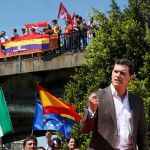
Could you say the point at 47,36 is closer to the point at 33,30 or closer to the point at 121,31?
the point at 33,30

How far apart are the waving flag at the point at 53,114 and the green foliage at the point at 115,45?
80.1 inches

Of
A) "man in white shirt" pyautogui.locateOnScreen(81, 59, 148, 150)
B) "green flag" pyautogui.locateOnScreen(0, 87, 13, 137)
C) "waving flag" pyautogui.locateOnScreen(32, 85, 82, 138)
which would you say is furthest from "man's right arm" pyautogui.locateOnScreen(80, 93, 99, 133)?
"waving flag" pyautogui.locateOnScreen(32, 85, 82, 138)

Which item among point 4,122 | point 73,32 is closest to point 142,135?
point 4,122

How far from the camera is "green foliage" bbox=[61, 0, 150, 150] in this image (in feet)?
49.6

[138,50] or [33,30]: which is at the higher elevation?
[33,30]

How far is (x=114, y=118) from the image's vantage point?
15.5ft

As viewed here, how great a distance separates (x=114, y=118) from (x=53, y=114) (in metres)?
8.09

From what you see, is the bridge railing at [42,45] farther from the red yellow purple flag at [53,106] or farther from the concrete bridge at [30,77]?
the red yellow purple flag at [53,106]

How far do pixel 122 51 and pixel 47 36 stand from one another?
4.75 metres

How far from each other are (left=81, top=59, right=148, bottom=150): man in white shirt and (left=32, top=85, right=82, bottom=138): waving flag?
7.81m

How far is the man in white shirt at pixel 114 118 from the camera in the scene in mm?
4715

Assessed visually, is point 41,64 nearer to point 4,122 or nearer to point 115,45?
point 115,45

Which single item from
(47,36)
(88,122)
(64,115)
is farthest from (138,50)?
(88,122)

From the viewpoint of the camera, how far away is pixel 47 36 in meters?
19.6
